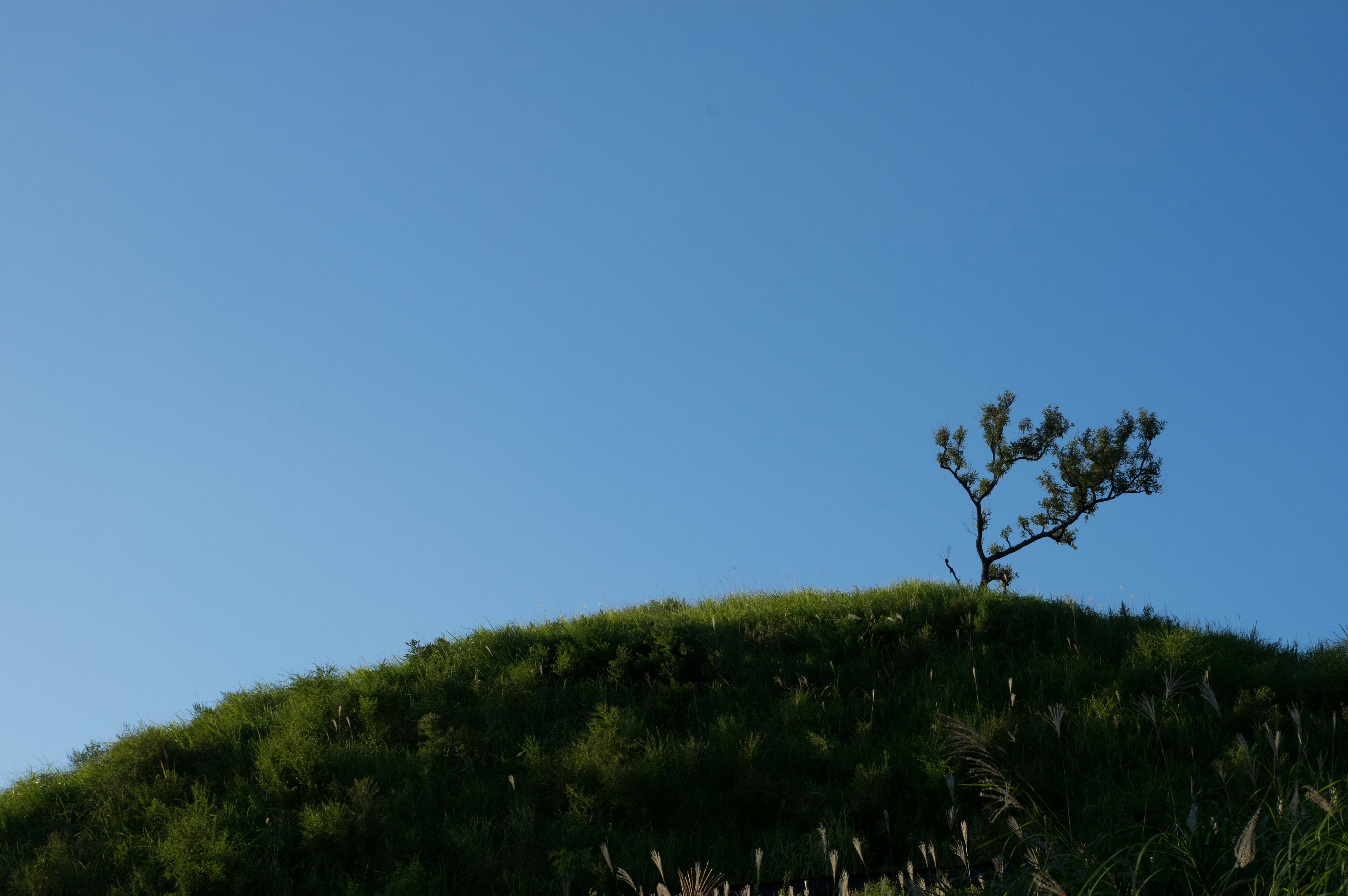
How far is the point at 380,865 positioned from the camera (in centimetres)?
831

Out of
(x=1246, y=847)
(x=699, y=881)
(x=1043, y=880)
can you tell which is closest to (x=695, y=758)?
(x=699, y=881)

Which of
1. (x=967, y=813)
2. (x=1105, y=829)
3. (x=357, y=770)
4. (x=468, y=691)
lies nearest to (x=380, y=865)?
(x=357, y=770)

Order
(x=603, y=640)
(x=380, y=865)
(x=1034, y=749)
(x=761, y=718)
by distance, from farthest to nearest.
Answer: (x=603, y=640)
(x=761, y=718)
(x=1034, y=749)
(x=380, y=865)

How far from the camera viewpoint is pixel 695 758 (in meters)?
9.34

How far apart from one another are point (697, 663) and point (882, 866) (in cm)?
441

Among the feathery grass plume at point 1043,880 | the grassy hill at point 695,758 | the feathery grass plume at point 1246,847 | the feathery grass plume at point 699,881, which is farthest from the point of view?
the grassy hill at point 695,758

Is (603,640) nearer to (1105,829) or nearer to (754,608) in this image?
(754,608)

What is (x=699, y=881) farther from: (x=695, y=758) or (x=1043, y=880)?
(x=695, y=758)

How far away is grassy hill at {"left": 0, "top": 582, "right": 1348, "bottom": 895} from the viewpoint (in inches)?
318

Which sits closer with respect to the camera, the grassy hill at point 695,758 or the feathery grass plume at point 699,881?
the feathery grass plume at point 699,881

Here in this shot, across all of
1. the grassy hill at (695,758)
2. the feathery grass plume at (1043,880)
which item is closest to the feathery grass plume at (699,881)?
the grassy hill at (695,758)

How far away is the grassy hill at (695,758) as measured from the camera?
8.07m

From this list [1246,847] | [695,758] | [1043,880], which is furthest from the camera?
[695,758]

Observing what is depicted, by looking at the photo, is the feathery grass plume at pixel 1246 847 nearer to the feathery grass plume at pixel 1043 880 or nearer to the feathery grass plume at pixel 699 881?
the feathery grass plume at pixel 1043 880
